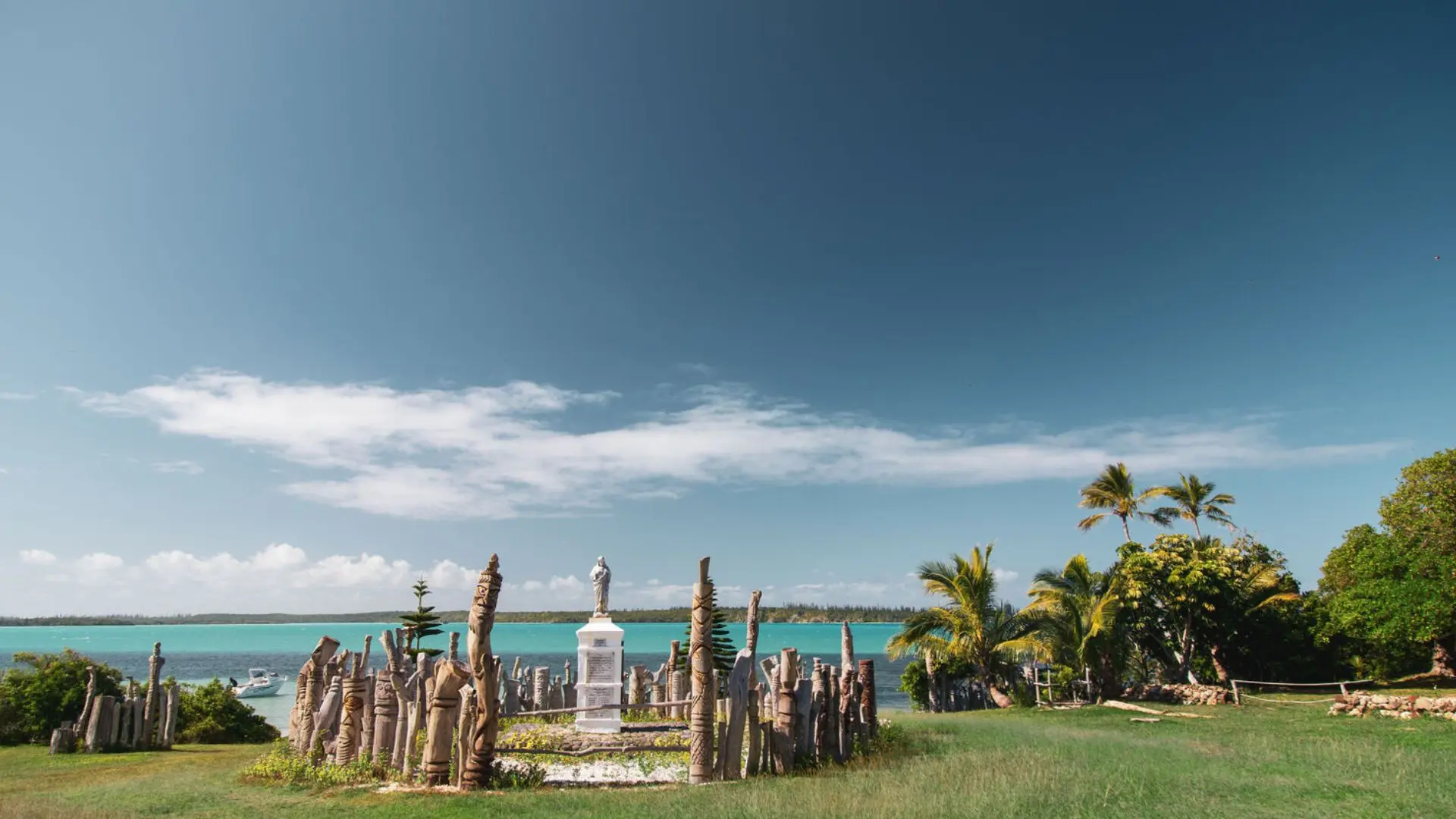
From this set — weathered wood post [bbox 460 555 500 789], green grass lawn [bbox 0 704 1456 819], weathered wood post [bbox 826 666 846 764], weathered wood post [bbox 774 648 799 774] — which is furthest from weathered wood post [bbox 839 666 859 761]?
weathered wood post [bbox 460 555 500 789]

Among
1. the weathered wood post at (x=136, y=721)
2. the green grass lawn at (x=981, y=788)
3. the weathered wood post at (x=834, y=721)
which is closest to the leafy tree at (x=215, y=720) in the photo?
the weathered wood post at (x=136, y=721)

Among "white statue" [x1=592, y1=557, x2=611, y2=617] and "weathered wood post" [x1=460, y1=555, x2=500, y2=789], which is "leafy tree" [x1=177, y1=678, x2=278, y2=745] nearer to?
"white statue" [x1=592, y1=557, x2=611, y2=617]

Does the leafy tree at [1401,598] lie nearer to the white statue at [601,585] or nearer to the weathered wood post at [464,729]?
the white statue at [601,585]

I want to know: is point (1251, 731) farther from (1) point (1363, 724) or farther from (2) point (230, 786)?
(2) point (230, 786)

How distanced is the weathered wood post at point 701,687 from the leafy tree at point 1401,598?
21173mm

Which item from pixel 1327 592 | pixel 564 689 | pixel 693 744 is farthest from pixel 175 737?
pixel 1327 592

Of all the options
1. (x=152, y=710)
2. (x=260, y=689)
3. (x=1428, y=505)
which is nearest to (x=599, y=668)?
(x=152, y=710)

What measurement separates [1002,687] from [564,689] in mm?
15781

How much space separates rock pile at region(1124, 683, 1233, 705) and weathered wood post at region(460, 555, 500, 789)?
22.2 m

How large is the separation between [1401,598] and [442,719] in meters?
25.5

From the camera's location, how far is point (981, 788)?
30.4ft

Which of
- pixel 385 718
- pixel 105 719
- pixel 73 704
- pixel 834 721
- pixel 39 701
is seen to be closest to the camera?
pixel 385 718

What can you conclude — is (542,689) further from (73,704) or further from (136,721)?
(73,704)

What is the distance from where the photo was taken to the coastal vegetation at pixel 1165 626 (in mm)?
25422
